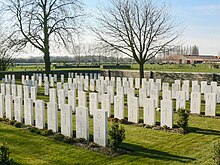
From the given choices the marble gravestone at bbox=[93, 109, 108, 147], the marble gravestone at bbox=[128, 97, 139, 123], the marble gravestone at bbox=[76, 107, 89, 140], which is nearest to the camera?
the marble gravestone at bbox=[93, 109, 108, 147]

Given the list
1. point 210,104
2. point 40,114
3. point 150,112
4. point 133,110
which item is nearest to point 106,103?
point 133,110

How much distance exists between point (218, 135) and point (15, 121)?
6.69 meters

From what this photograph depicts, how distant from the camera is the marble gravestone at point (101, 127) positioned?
24.8 ft

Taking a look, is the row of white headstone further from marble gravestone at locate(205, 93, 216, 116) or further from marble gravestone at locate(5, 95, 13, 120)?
marble gravestone at locate(205, 93, 216, 116)

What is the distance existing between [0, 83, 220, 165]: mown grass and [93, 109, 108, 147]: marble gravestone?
506 millimetres

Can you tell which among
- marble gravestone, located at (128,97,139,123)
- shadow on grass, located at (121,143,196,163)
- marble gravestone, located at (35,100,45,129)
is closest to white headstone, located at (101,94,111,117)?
marble gravestone, located at (128,97,139,123)

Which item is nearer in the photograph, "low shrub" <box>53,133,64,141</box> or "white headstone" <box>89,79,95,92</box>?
"low shrub" <box>53,133,64,141</box>

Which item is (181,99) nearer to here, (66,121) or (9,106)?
(66,121)

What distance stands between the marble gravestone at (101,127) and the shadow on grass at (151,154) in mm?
547

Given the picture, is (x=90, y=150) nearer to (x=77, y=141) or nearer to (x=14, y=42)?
(x=77, y=141)

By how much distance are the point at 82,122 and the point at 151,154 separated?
6.88 feet

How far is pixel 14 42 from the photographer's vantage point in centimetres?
2691

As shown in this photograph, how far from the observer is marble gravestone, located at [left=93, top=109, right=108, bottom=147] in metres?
7.56

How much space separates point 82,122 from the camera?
8117 mm
